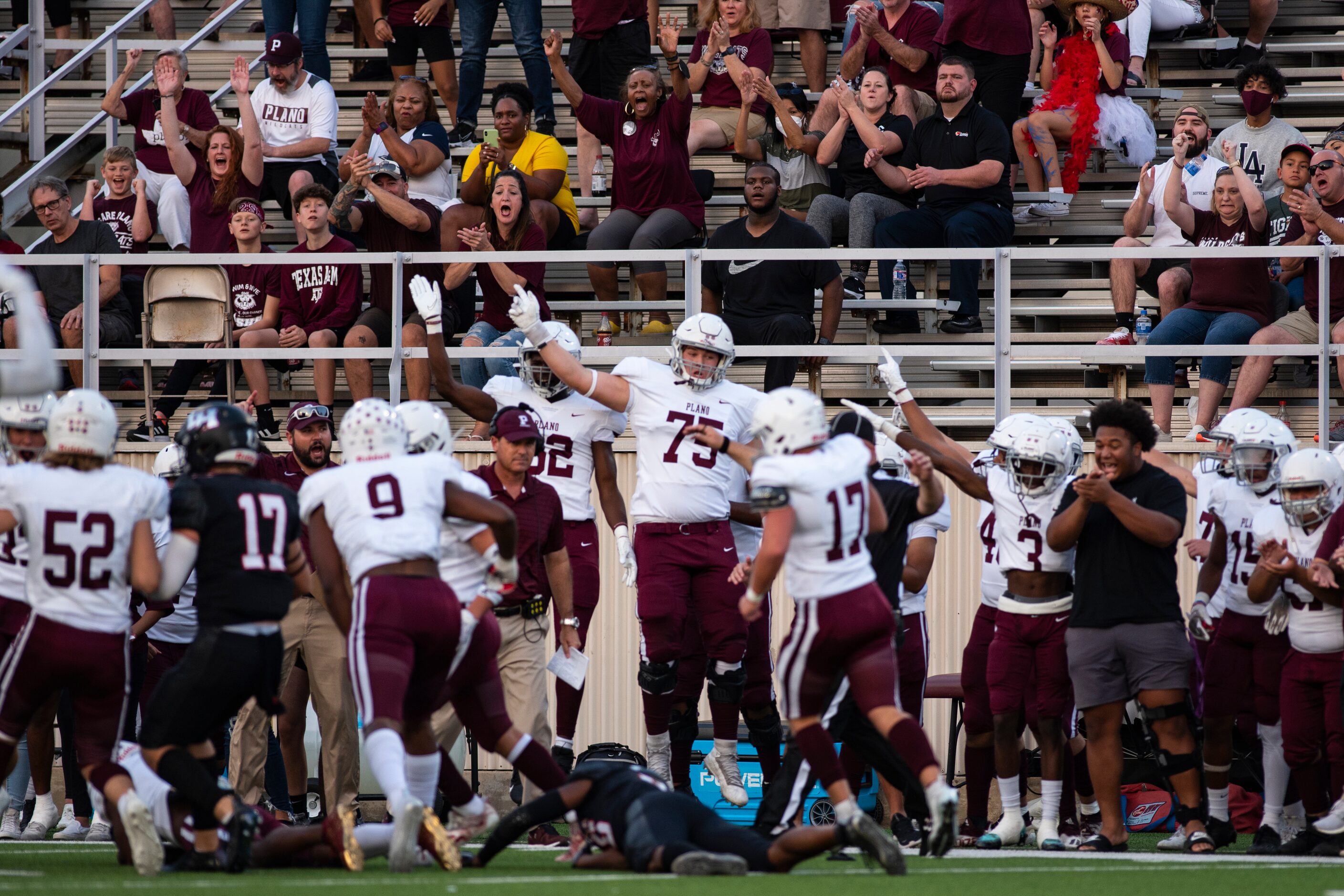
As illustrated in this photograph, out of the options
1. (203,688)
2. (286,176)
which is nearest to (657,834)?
(203,688)

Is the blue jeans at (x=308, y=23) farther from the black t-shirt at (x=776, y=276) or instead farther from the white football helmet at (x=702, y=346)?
the white football helmet at (x=702, y=346)

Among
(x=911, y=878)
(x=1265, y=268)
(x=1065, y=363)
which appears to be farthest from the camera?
(x=1065, y=363)

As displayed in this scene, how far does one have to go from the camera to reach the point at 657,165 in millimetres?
11031

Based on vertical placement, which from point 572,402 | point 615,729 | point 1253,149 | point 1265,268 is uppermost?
point 1253,149

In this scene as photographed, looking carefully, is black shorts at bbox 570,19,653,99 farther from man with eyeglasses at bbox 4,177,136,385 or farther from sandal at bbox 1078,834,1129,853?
sandal at bbox 1078,834,1129,853

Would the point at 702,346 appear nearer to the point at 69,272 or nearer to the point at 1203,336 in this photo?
the point at 1203,336

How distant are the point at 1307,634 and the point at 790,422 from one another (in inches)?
113

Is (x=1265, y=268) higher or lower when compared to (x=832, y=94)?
lower

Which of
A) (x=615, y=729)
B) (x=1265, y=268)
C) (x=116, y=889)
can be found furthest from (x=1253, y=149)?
(x=116, y=889)

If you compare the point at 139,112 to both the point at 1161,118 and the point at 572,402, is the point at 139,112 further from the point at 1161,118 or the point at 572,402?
the point at 1161,118

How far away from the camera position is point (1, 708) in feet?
20.7

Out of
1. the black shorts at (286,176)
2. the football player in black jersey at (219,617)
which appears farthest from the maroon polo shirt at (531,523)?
the black shorts at (286,176)

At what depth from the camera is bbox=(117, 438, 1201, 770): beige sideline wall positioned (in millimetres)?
9875

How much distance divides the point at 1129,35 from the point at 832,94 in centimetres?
284
